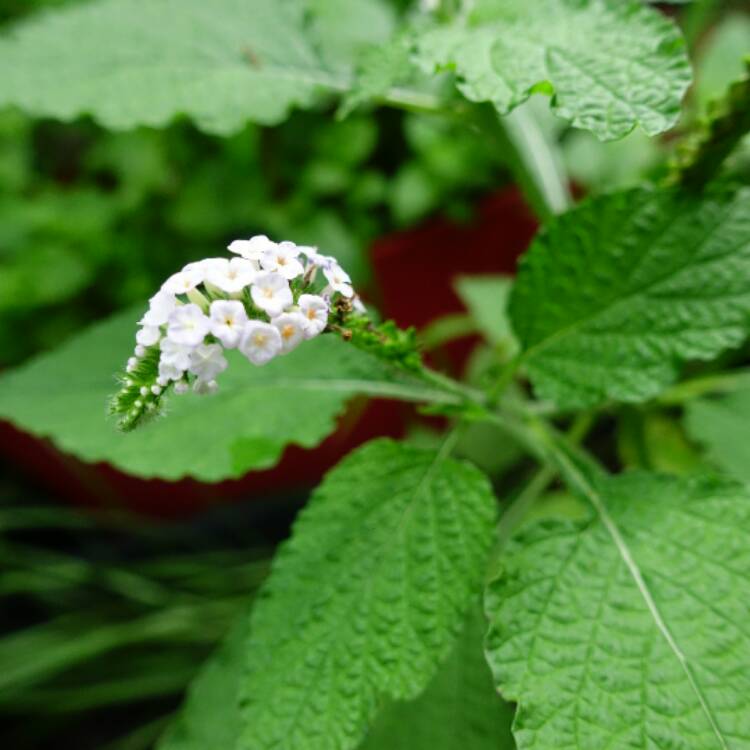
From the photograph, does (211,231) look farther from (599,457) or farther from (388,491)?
(388,491)

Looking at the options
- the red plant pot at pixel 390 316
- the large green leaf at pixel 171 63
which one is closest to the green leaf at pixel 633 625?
the large green leaf at pixel 171 63

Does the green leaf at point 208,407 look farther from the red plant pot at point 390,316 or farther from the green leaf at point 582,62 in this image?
the red plant pot at point 390,316

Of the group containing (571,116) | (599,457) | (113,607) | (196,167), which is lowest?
(113,607)

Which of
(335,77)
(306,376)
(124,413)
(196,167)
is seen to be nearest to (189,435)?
(306,376)

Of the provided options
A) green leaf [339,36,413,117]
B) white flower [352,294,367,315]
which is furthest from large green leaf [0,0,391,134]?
white flower [352,294,367,315]

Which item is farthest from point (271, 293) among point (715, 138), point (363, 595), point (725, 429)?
point (725, 429)

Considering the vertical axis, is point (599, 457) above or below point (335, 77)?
below
